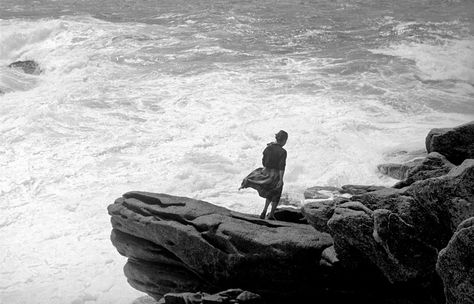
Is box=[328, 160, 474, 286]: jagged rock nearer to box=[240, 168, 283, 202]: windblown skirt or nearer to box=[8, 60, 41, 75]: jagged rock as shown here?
box=[240, 168, 283, 202]: windblown skirt

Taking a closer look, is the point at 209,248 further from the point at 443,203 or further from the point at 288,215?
the point at 443,203

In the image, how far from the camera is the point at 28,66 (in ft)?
94.2

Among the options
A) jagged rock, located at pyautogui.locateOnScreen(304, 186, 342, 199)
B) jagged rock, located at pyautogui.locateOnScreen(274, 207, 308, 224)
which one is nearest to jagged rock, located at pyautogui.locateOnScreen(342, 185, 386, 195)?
jagged rock, located at pyautogui.locateOnScreen(304, 186, 342, 199)

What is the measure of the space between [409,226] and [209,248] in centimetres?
322

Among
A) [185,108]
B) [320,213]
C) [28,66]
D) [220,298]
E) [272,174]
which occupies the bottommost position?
[185,108]

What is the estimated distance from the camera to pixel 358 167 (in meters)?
16.8

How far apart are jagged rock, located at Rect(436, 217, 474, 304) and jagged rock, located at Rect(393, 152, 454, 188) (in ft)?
8.58

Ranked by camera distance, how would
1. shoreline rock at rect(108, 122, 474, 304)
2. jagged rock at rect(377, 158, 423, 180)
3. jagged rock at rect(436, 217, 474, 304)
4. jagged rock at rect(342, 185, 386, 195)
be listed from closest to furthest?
jagged rock at rect(436, 217, 474, 304) < shoreline rock at rect(108, 122, 474, 304) < jagged rock at rect(342, 185, 386, 195) < jagged rock at rect(377, 158, 423, 180)

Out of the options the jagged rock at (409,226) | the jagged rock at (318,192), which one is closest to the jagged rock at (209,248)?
the jagged rock at (409,226)

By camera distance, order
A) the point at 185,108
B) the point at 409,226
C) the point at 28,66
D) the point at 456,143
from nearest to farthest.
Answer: the point at 409,226, the point at 456,143, the point at 185,108, the point at 28,66

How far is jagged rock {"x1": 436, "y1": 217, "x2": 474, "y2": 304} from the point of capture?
5.97m

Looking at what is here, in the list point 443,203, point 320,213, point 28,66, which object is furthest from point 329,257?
point 28,66

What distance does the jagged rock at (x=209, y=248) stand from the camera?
8.44 meters

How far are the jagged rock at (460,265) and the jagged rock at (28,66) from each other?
84.8ft
